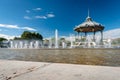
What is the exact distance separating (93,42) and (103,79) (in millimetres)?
32097

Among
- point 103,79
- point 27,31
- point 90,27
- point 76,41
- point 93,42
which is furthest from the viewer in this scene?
point 27,31

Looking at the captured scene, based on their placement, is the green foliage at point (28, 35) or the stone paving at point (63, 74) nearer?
the stone paving at point (63, 74)

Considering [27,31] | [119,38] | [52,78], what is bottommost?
[52,78]

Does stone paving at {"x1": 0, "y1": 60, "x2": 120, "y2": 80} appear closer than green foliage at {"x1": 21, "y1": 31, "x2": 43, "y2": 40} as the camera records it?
Yes

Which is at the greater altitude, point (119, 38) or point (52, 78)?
point (119, 38)

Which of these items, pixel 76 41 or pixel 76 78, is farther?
pixel 76 41

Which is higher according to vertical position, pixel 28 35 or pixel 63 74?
pixel 28 35

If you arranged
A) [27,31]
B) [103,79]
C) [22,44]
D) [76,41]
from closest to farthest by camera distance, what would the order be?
[103,79], [76,41], [22,44], [27,31]

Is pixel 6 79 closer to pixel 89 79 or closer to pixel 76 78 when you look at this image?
pixel 76 78

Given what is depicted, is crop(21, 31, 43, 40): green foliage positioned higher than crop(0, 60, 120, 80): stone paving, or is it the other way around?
crop(21, 31, 43, 40): green foliage

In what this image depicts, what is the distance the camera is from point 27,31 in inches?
2830

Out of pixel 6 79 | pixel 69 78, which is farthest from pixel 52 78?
pixel 6 79

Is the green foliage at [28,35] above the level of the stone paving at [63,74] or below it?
above

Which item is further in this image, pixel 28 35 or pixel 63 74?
pixel 28 35
